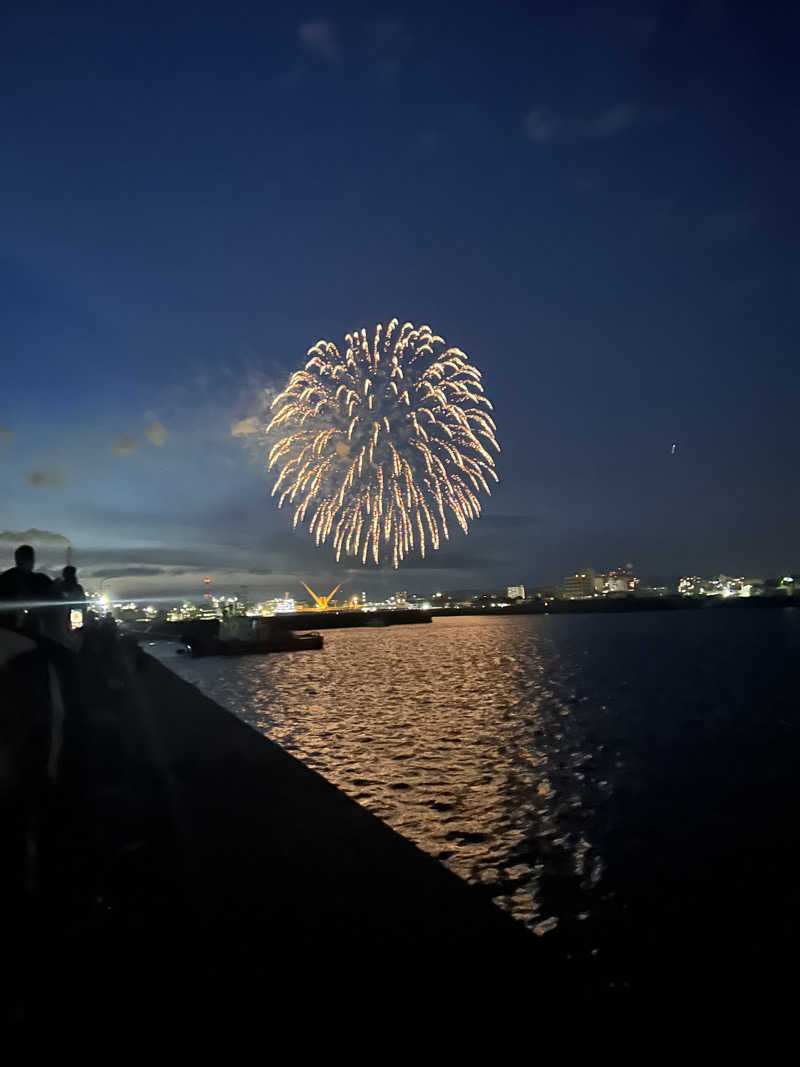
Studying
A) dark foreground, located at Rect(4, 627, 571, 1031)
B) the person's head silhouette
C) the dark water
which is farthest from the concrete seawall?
the person's head silhouette

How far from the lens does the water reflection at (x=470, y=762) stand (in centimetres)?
742

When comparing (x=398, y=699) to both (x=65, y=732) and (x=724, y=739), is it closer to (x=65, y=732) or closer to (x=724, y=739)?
(x=724, y=739)

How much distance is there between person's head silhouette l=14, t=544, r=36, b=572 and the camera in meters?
6.95

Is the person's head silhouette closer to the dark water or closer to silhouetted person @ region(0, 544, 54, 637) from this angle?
silhouetted person @ region(0, 544, 54, 637)

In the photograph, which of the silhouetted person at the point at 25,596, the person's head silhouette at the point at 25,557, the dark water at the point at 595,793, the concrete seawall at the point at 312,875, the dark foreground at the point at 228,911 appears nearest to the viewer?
the dark foreground at the point at 228,911

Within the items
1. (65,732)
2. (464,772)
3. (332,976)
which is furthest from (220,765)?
(332,976)

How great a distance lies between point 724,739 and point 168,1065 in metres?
16.3

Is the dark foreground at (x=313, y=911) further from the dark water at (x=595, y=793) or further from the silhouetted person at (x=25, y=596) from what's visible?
the silhouetted person at (x=25, y=596)

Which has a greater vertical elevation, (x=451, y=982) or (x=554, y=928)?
(x=451, y=982)

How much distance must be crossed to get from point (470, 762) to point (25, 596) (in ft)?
30.5

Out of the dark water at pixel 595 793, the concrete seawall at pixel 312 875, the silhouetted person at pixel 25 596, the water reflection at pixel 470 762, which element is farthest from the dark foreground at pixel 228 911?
the silhouetted person at pixel 25 596

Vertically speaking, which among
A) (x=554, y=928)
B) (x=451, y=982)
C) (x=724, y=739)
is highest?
(x=451, y=982)

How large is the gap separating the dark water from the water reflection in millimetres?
43

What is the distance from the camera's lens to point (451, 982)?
159 inches
